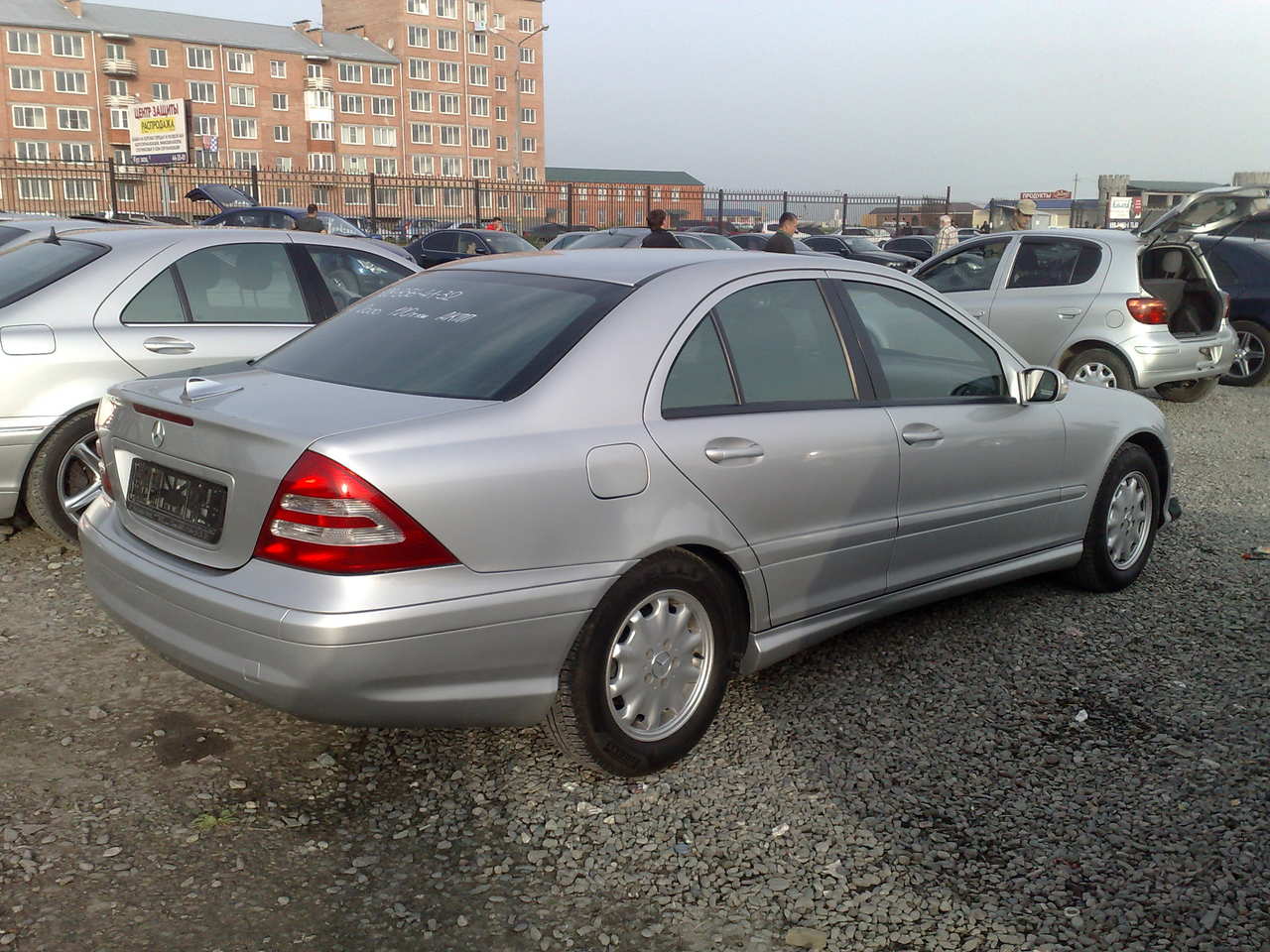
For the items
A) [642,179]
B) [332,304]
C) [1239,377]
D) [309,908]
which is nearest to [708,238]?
[1239,377]

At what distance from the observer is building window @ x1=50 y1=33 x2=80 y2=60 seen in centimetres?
7962

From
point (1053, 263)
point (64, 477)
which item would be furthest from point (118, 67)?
point (64, 477)

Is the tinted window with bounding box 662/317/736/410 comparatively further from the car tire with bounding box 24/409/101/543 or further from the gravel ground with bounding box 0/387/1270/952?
the car tire with bounding box 24/409/101/543

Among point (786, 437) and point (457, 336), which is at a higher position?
point (457, 336)

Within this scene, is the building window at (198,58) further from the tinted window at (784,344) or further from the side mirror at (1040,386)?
the tinted window at (784,344)

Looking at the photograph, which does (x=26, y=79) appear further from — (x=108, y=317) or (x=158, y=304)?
(x=108, y=317)

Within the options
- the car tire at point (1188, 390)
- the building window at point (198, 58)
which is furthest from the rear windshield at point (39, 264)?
the building window at point (198, 58)

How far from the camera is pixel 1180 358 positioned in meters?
10.5

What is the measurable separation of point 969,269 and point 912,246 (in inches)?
834

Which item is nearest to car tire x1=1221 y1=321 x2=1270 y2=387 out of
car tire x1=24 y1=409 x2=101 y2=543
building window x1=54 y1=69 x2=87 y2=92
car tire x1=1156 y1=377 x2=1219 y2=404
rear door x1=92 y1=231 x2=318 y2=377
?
car tire x1=1156 y1=377 x2=1219 y2=404

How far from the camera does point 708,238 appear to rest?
72.0ft

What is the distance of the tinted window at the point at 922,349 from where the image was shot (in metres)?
4.41

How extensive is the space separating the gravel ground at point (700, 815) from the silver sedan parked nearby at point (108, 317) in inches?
37.6

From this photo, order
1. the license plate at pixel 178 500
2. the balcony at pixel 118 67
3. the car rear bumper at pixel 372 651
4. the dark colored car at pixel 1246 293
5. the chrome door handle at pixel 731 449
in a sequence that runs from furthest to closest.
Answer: the balcony at pixel 118 67
the dark colored car at pixel 1246 293
the chrome door handle at pixel 731 449
the license plate at pixel 178 500
the car rear bumper at pixel 372 651
